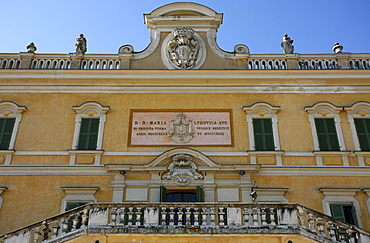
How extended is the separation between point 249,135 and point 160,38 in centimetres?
570

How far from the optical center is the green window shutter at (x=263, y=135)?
1551 cm

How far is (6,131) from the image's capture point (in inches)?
622

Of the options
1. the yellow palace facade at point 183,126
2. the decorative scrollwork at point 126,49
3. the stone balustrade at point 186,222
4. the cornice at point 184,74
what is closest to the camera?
the stone balustrade at point 186,222

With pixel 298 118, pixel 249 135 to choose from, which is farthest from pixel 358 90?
pixel 249 135

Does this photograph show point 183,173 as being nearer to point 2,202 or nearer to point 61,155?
point 61,155

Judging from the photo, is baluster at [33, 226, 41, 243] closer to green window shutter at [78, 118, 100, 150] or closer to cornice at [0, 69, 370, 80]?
green window shutter at [78, 118, 100, 150]

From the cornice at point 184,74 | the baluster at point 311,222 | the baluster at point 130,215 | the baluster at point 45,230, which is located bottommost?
the baluster at point 45,230

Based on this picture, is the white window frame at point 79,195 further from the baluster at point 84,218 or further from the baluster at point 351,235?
the baluster at point 351,235

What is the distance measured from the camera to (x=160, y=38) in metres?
17.8

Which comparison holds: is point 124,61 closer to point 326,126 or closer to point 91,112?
point 91,112

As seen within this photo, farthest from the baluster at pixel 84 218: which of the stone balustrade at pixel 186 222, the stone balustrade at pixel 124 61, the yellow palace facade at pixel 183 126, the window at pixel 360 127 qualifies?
the window at pixel 360 127

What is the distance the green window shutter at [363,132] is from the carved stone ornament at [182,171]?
6128 mm

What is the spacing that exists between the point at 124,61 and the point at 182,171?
17.9 ft

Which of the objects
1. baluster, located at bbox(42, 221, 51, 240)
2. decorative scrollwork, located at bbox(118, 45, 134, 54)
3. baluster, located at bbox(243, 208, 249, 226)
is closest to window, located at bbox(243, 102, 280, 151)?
baluster, located at bbox(243, 208, 249, 226)
